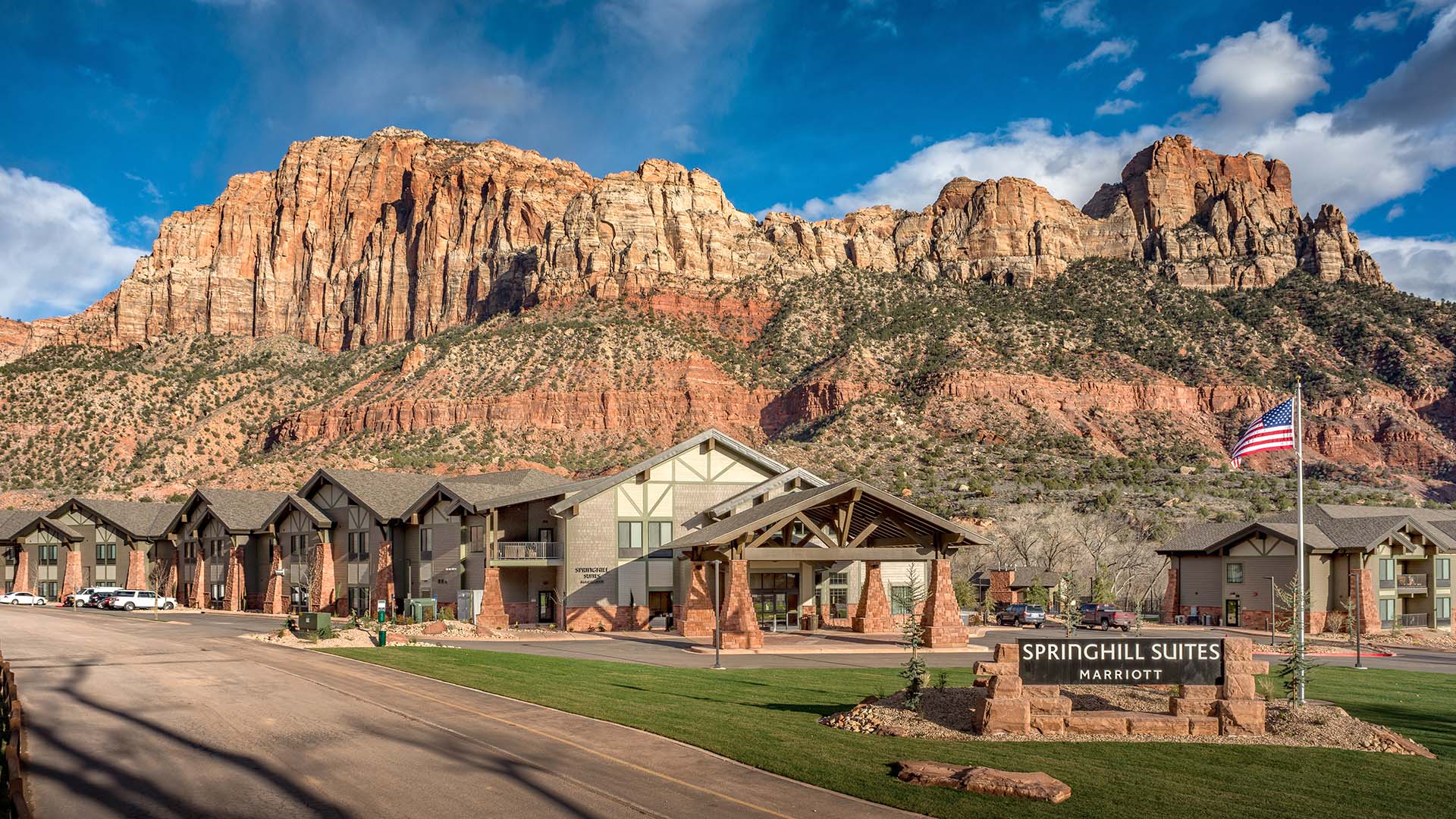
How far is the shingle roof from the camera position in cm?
6869

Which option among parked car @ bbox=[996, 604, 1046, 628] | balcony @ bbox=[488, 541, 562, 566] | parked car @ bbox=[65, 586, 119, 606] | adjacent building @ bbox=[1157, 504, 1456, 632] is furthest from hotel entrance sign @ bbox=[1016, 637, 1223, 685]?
parked car @ bbox=[65, 586, 119, 606]

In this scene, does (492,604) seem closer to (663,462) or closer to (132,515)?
(663,462)

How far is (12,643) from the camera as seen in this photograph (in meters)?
36.8

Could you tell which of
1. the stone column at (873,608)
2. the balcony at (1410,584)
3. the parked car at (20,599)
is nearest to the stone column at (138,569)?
the parked car at (20,599)

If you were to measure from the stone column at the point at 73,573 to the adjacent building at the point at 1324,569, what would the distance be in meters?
69.0

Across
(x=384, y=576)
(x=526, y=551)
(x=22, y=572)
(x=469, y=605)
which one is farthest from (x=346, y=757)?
(x=22, y=572)

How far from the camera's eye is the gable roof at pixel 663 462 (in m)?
49.5

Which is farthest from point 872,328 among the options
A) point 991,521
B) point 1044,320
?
point 991,521

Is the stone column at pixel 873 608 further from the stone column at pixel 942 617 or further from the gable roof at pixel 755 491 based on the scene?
the stone column at pixel 942 617

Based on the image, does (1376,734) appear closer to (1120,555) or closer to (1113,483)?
(1120,555)

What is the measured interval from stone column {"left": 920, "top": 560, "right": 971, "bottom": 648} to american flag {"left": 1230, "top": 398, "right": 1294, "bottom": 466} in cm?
1343

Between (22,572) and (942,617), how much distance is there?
69834 millimetres

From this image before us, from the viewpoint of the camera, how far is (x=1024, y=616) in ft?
202

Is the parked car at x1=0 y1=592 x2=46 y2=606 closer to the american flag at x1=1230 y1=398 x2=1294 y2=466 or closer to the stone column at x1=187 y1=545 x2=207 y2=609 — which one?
the stone column at x1=187 y1=545 x2=207 y2=609
